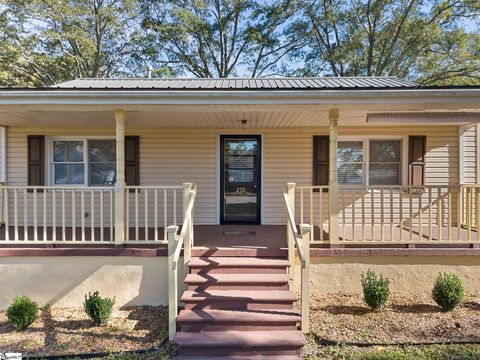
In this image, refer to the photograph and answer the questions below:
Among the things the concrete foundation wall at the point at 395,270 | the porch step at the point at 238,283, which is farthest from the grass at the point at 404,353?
the concrete foundation wall at the point at 395,270

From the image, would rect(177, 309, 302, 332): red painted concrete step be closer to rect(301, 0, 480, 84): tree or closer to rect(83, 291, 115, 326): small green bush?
rect(83, 291, 115, 326): small green bush

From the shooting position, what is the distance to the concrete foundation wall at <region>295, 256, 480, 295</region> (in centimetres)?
462

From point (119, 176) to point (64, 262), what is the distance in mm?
1457

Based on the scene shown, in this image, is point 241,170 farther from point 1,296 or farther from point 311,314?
point 1,296

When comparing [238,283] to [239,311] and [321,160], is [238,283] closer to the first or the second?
[239,311]

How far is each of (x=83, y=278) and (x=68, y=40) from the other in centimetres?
1575

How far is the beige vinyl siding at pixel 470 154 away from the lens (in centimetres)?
655

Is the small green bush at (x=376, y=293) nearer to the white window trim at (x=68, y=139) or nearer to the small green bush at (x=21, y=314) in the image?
the small green bush at (x=21, y=314)

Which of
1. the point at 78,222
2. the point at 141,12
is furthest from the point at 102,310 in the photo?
the point at 141,12

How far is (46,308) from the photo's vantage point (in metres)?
4.51

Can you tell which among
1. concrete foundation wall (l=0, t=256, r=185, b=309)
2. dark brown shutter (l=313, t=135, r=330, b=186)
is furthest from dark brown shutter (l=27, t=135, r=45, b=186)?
dark brown shutter (l=313, t=135, r=330, b=186)

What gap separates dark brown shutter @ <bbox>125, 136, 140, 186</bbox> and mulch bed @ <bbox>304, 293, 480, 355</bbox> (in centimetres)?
429

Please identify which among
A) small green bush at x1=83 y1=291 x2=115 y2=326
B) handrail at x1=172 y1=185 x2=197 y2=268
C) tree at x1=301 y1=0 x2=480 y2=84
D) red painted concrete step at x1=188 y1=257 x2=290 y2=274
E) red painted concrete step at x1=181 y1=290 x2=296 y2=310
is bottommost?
small green bush at x1=83 y1=291 x2=115 y2=326

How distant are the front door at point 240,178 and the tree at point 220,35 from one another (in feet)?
40.3
